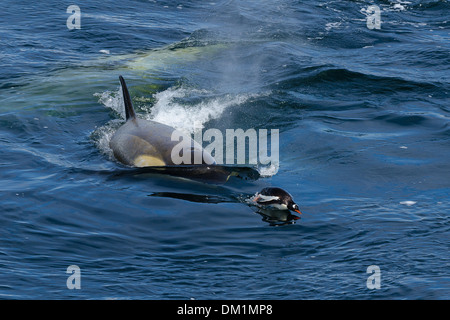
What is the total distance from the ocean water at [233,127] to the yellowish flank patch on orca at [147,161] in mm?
291

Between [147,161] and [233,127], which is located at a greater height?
[233,127]

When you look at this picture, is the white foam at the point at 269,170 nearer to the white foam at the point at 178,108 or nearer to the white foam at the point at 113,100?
the white foam at the point at 178,108

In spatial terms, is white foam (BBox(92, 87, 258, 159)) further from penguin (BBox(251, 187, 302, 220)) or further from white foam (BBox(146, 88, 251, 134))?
penguin (BBox(251, 187, 302, 220))

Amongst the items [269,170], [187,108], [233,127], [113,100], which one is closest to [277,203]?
[269,170]

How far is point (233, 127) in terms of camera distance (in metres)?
13.4

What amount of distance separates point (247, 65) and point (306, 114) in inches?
159

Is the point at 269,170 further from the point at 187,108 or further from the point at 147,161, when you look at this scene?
the point at 187,108

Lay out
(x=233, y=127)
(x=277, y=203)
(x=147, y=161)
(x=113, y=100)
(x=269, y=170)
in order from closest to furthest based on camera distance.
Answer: (x=277, y=203), (x=147, y=161), (x=269, y=170), (x=233, y=127), (x=113, y=100)

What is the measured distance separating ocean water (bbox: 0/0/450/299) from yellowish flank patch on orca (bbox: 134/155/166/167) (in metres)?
0.29

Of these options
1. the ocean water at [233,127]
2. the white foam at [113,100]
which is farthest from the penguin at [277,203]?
the white foam at [113,100]

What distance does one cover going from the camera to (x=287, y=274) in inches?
303

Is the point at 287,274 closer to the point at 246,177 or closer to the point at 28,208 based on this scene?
the point at 246,177

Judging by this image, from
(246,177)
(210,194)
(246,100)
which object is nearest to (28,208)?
(210,194)

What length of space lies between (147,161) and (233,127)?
3.21 m
